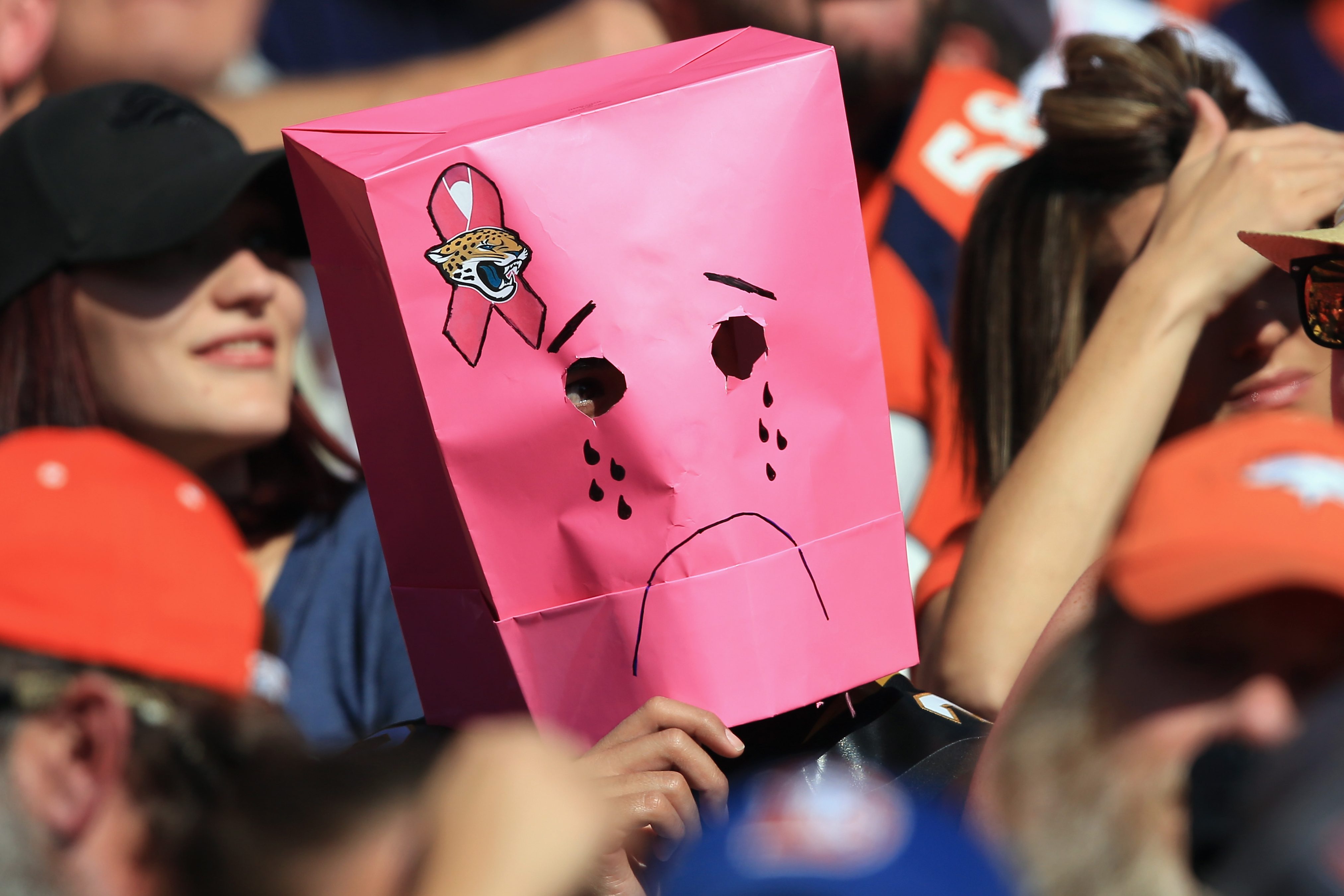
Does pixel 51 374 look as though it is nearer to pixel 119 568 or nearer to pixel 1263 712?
pixel 119 568

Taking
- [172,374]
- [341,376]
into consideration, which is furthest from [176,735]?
[172,374]

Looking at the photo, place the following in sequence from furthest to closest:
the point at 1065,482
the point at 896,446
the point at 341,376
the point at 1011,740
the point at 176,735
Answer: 1. the point at 896,446
2. the point at 1065,482
3. the point at 341,376
4. the point at 176,735
5. the point at 1011,740

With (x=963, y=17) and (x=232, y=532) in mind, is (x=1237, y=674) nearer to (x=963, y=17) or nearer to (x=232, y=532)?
(x=232, y=532)

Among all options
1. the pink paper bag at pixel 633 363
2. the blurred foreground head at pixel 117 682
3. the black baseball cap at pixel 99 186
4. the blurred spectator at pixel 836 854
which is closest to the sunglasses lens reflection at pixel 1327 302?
the pink paper bag at pixel 633 363

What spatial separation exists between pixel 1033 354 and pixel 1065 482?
33 cm

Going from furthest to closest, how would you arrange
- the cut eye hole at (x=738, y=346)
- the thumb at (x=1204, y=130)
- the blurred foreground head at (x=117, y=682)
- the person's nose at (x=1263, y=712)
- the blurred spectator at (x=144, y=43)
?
the blurred spectator at (x=144, y=43) → the thumb at (x=1204, y=130) → the cut eye hole at (x=738, y=346) → the blurred foreground head at (x=117, y=682) → the person's nose at (x=1263, y=712)

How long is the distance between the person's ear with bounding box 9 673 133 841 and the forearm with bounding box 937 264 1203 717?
1.07m

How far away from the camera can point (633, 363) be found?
131 cm

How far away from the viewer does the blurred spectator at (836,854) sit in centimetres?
62

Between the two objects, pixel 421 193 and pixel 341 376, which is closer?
pixel 421 193

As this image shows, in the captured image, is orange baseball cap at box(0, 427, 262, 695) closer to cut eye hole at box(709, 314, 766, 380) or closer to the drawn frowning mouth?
the drawn frowning mouth

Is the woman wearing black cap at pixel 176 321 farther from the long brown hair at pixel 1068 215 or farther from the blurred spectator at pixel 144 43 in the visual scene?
the long brown hair at pixel 1068 215

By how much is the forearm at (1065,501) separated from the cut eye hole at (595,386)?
0.66 meters

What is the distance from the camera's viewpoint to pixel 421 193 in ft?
4.23
